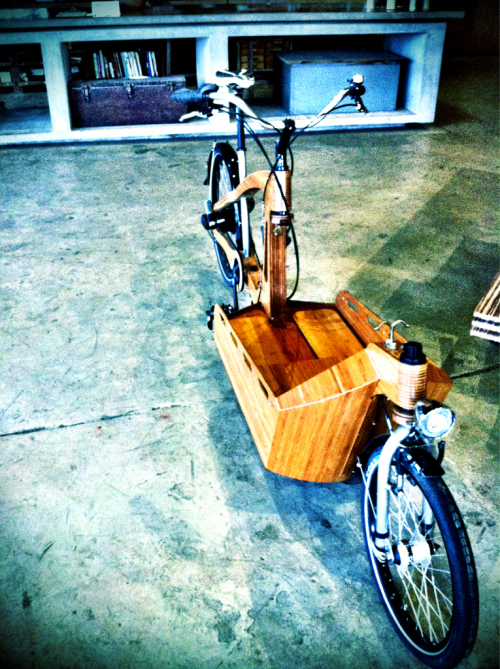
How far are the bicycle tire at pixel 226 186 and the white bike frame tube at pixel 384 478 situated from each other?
1521mm

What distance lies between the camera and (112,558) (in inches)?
68.9

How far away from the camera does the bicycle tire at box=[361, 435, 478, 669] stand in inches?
49.9

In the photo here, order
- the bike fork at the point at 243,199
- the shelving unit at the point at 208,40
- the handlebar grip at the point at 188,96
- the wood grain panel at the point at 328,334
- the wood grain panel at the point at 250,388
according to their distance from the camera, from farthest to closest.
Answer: the shelving unit at the point at 208,40 → the bike fork at the point at 243,199 → the handlebar grip at the point at 188,96 → the wood grain panel at the point at 328,334 → the wood grain panel at the point at 250,388

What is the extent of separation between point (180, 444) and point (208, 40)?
4610 mm

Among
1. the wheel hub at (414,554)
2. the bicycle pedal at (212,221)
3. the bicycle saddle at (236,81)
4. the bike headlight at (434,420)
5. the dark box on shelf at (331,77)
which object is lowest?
the wheel hub at (414,554)

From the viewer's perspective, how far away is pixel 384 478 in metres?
1.46

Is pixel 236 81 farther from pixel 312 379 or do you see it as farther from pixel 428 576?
pixel 428 576

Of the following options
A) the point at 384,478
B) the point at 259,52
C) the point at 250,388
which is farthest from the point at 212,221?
the point at 259,52

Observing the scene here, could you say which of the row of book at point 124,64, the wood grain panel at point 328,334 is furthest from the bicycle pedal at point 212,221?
the row of book at point 124,64

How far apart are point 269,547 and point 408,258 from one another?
7.26ft

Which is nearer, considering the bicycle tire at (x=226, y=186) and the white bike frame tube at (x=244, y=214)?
the white bike frame tube at (x=244, y=214)

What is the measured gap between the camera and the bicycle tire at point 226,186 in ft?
9.07

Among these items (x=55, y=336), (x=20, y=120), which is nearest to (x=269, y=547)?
(x=55, y=336)

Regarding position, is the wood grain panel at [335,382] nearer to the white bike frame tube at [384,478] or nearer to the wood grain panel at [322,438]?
the wood grain panel at [322,438]
